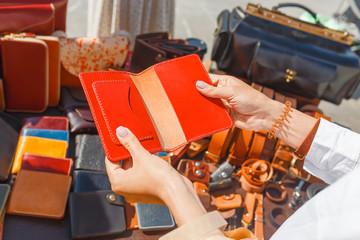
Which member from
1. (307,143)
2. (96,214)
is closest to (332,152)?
(307,143)

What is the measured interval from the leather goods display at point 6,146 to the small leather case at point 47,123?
0.31 ft

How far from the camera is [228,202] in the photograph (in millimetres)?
1453

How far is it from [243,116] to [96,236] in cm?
83

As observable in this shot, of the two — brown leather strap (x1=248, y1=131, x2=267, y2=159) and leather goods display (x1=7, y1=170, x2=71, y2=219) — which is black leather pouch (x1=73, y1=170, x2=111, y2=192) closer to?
leather goods display (x1=7, y1=170, x2=71, y2=219)

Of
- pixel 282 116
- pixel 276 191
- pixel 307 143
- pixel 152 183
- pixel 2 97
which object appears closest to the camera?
pixel 152 183

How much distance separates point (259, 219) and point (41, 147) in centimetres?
117

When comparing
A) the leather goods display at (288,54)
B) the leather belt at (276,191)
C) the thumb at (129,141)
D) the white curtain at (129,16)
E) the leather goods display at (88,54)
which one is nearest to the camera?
the thumb at (129,141)

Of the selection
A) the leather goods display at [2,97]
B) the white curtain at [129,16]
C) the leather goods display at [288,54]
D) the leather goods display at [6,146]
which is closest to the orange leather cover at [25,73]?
the leather goods display at [2,97]

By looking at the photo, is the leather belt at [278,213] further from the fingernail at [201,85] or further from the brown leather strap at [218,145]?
the fingernail at [201,85]

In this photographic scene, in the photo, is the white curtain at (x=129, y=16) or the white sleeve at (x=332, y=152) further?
the white curtain at (x=129, y=16)

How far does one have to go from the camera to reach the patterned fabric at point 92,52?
1.80 meters

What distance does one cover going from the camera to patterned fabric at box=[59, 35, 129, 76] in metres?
1.80

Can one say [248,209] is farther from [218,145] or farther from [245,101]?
[245,101]

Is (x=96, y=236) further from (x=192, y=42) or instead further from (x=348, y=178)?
(x=192, y=42)
